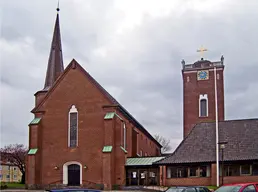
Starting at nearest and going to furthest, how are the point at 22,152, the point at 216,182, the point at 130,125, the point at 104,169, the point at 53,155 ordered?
1. the point at 216,182
2. the point at 104,169
3. the point at 53,155
4. the point at 130,125
5. the point at 22,152

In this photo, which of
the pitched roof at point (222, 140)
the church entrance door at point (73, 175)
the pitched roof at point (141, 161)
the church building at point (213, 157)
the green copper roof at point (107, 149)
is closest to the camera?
the church building at point (213, 157)

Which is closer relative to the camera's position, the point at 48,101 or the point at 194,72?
the point at 48,101

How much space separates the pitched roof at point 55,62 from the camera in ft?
197

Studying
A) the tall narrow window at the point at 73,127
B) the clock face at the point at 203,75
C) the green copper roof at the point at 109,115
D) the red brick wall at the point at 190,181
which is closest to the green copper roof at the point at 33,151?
the tall narrow window at the point at 73,127

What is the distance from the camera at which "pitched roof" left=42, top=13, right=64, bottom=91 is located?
197ft

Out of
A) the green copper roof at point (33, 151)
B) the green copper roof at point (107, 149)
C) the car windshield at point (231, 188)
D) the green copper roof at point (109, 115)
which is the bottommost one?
the car windshield at point (231, 188)

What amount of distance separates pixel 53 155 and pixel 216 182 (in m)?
18.3

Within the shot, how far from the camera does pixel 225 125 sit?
1875 inches

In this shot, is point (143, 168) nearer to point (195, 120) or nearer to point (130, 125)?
point (130, 125)

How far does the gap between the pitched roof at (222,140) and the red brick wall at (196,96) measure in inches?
828

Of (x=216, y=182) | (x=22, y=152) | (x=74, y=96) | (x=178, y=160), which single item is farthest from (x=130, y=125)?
(x=22, y=152)

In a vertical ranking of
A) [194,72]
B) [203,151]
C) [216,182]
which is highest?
[194,72]

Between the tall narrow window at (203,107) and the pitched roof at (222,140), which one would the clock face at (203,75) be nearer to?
the tall narrow window at (203,107)

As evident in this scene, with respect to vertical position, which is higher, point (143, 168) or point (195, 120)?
point (195, 120)
